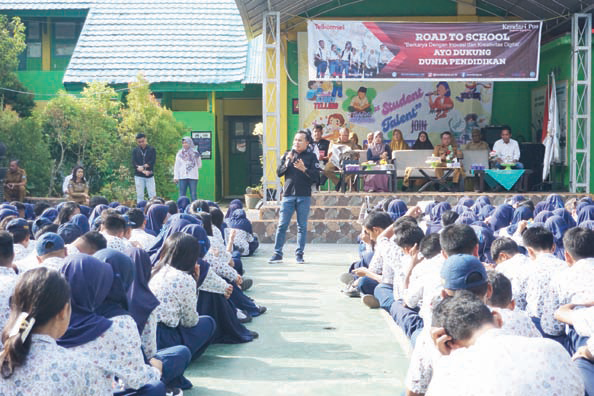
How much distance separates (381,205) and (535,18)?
8.17 m

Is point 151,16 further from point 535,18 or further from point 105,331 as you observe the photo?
point 105,331

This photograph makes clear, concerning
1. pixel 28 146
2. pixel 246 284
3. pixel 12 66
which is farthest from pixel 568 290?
pixel 12 66

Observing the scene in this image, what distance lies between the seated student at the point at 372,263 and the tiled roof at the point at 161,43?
11.5 metres

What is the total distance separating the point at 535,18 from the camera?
51.0ft

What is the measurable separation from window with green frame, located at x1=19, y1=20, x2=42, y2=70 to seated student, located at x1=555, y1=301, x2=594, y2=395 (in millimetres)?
18678

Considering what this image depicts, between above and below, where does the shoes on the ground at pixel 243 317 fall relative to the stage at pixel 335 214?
below

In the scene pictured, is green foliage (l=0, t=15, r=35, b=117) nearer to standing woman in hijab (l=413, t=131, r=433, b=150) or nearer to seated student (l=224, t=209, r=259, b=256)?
seated student (l=224, t=209, r=259, b=256)

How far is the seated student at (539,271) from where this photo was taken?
15.3ft

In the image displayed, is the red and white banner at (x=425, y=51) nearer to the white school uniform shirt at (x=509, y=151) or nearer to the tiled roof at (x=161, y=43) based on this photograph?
the white school uniform shirt at (x=509, y=151)

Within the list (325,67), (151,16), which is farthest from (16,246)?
(151,16)

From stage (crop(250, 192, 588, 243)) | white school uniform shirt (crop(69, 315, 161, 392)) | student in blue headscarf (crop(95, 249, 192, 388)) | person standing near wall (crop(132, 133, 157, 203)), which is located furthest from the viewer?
person standing near wall (crop(132, 133, 157, 203))

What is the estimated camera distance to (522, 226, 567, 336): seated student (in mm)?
4652

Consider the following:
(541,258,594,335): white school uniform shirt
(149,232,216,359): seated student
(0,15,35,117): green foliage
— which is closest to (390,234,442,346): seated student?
(541,258,594,335): white school uniform shirt

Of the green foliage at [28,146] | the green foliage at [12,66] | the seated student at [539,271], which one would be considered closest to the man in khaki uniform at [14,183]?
the green foliage at [28,146]
